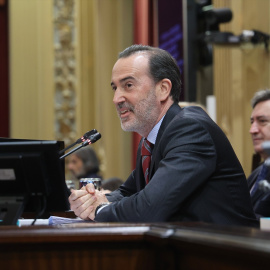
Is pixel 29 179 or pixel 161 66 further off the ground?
pixel 161 66

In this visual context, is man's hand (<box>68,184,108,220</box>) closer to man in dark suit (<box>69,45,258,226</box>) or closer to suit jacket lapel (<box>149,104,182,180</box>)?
man in dark suit (<box>69,45,258,226</box>)

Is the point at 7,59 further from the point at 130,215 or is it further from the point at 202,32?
the point at 130,215

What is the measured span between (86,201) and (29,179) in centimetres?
38

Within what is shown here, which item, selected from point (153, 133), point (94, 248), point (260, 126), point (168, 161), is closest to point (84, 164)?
point (260, 126)

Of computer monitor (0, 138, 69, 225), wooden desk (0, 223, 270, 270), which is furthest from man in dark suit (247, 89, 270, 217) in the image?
wooden desk (0, 223, 270, 270)

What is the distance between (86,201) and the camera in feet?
7.50

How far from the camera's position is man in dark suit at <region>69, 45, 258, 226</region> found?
2.01 metres

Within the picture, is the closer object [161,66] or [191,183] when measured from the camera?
[191,183]

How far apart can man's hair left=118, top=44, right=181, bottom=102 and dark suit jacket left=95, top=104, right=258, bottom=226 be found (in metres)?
0.24

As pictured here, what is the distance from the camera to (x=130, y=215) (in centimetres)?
203

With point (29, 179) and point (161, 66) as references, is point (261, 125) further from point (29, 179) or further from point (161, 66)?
point (29, 179)

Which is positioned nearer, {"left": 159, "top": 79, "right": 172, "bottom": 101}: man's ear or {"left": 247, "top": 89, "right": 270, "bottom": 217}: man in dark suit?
{"left": 159, "top": 79, "right": 172, "bottom": 101}: man's ear

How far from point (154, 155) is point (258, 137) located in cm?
144

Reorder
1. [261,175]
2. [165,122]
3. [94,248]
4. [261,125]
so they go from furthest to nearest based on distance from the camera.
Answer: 1. [261,125]
2. [261,175]
3. [165,122]
4. [94,248]
